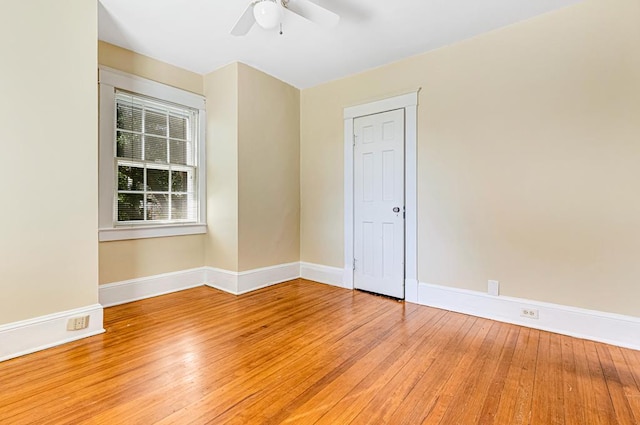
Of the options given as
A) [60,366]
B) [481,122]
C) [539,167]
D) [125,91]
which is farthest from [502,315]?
[125,91]

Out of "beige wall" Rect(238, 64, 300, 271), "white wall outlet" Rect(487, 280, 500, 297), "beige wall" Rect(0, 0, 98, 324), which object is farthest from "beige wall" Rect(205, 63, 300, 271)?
"white wall outlet" Rect(487, 280, 500, 297)

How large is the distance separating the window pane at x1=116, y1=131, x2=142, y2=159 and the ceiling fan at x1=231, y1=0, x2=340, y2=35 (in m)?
1.83

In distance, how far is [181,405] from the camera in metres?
1.60

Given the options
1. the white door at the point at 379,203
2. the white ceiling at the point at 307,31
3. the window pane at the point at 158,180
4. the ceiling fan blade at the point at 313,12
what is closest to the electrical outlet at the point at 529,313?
the white door at the point at 379,203

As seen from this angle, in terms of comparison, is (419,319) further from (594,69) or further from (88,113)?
(88,113)

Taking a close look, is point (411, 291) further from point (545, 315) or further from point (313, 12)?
point (313, 12)

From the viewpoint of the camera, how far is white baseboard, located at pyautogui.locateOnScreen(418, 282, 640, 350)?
7.52 feet

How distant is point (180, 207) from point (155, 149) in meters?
0.74

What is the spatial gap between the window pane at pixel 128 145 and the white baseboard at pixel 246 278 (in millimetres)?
1612

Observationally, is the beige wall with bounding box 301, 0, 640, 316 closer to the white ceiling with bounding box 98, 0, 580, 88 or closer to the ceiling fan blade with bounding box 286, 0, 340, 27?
the white ceiling with bounding box 98, 0, 580, 88

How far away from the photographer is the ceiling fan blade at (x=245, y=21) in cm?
213

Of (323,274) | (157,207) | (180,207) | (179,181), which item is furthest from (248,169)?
(323,274)

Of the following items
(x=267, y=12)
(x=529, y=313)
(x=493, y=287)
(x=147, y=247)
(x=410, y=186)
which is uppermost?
(x=267, y=12)

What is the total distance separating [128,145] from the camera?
327 centimetres
